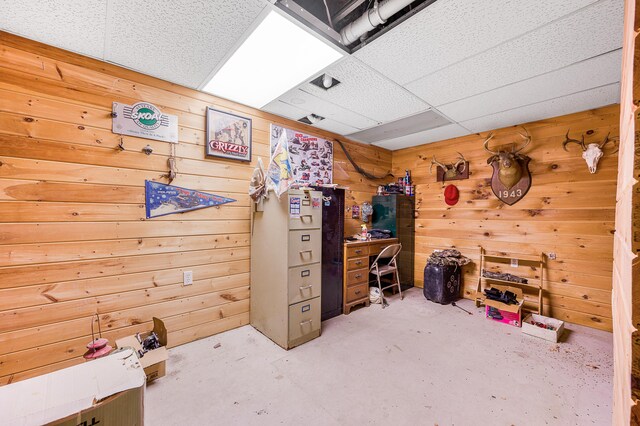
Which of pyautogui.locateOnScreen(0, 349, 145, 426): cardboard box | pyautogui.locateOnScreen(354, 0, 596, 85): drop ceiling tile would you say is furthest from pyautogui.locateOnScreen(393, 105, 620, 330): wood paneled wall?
pyautogui.locateOnScreen(0, 349, 145, 426): cardboard box

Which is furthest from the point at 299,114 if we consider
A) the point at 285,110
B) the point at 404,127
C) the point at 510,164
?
the point at 510,164

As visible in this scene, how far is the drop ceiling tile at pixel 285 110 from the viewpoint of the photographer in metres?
2.64

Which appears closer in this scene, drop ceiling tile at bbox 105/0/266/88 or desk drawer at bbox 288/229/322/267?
drop ceiling tile at bbox 105/0/266/88

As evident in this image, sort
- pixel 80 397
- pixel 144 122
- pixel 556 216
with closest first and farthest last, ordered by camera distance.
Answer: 1. pixel 80 397
2. pixel 144 122
3. pixel 556 216

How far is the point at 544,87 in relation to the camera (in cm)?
222

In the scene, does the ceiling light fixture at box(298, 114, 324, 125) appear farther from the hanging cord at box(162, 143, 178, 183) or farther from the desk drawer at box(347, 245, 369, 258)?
the desk drawer at box(347, 245, 369, 258)

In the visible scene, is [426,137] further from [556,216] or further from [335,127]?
[556,216]

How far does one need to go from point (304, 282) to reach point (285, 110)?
1.83 m

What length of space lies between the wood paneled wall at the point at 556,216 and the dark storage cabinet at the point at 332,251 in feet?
5.96

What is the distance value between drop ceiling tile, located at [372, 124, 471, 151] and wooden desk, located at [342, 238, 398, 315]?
1.63 meters

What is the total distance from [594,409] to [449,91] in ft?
8.14

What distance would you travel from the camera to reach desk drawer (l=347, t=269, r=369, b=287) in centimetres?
303

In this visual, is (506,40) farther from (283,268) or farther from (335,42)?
(283,268)

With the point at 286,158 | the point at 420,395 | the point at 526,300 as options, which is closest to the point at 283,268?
the point at 286,158
